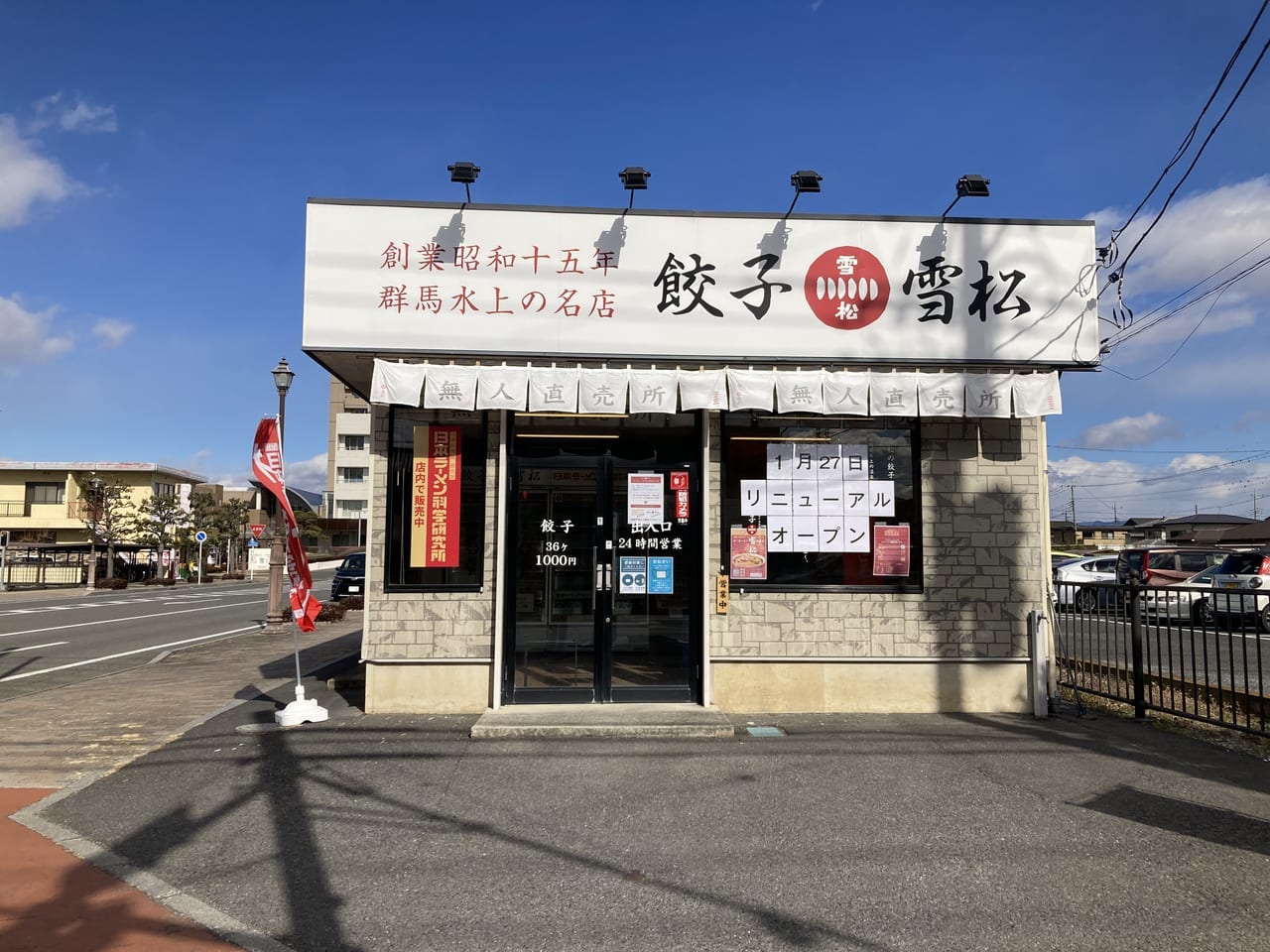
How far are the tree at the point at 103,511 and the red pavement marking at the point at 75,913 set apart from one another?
40.1 metres

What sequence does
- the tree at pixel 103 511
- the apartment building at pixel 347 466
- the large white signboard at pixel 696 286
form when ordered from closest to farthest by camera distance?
the large white signboard at pixel 696 286
the tree at pixel 103 511
the apartment building at pixel 347 466

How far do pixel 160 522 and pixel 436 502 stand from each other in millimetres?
44215

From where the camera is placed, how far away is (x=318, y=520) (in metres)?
63.2

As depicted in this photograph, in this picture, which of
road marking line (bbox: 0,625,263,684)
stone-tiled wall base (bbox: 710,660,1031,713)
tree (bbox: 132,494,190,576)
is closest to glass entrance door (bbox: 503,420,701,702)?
stone-tiled wall base (bbox: 710,660,1031,713)

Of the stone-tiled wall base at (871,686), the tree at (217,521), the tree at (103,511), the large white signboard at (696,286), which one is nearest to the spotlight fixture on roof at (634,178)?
the large white signboard at (696,286)

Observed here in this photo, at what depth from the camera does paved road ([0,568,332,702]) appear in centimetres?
1298

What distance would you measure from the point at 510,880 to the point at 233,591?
3724 centimetres

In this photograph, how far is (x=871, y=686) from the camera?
851 centimetres

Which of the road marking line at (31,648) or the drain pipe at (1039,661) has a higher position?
the drain pipe at (1039,661)

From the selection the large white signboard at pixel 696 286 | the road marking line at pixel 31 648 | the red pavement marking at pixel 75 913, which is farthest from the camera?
the road marking line at pixel 31 648

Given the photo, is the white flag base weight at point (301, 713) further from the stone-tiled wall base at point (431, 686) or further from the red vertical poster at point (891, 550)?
the red vertical poster at point (891, 550)

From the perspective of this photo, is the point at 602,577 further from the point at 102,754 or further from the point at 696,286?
the point at 102,754

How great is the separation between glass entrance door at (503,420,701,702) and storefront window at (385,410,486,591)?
1.36ft

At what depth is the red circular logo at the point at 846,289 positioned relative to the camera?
864 cm
